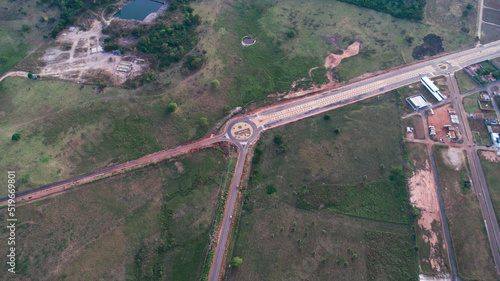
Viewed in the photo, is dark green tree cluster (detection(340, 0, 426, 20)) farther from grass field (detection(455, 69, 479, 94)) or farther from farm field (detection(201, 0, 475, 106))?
grass field (detection(455, 69, 479, 94))

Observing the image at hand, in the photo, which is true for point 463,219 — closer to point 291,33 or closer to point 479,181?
point 479,181

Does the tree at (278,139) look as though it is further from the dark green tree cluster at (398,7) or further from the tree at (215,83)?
the dark green tree cluster at (398,7)

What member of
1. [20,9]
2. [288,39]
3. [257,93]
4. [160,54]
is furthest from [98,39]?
[288,39]

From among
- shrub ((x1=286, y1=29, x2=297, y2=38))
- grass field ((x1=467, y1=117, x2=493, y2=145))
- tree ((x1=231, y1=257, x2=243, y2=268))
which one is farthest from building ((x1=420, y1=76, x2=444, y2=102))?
tree ((x1=231, y1=257, x2=243, y2=268))

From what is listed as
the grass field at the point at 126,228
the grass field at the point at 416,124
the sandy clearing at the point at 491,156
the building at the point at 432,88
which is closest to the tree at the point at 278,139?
the grass field at the point at 126,228


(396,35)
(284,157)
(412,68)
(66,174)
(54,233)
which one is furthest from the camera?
(396,35)

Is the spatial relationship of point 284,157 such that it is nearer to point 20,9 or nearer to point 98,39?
point 98,39

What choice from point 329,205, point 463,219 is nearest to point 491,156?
point 463,219
